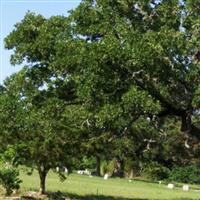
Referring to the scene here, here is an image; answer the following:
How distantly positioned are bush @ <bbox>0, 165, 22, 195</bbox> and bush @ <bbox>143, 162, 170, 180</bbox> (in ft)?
137

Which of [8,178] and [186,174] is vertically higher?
[186,174]

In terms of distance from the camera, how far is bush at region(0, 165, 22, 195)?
73.8 ft

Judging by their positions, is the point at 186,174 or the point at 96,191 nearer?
the point at 96,191

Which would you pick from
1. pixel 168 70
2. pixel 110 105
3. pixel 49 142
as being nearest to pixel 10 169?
pixel 49 142

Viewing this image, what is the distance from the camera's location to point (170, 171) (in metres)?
69.7

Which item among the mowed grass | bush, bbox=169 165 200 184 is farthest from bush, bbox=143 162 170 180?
the mowed grass

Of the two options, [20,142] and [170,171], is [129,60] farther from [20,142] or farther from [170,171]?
[170,171]

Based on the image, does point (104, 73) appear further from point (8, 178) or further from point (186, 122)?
point (8, 178)

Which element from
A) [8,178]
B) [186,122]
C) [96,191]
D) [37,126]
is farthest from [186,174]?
[37,126]

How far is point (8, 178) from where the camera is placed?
22781mm

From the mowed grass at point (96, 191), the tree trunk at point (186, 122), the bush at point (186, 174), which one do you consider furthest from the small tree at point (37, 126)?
the bush at point (186, 174)

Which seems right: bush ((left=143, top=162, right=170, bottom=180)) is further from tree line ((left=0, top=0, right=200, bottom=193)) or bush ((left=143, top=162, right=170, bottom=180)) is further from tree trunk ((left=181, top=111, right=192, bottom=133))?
tree trunk ((left=181, top=111, right=192, bottom=133))

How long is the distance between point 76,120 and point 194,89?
4.22 metres

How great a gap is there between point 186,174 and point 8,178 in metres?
50.0
